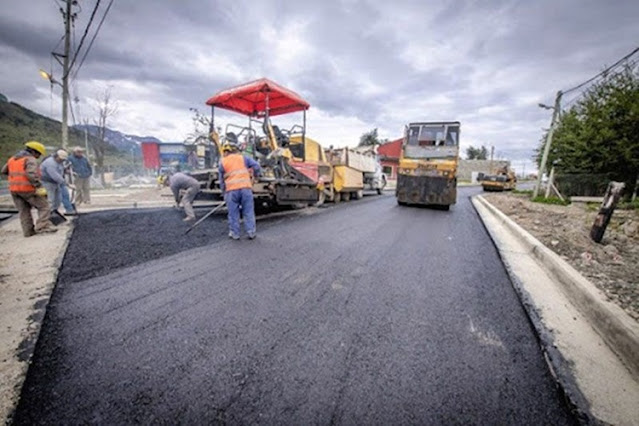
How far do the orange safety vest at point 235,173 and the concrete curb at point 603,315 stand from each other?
4.20 meters

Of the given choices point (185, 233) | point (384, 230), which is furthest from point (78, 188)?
point (384, 230)

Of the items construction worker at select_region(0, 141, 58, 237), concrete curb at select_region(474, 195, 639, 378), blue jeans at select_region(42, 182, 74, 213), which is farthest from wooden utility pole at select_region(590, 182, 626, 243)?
blue jeans at select_region(42, 182, 74, 213)

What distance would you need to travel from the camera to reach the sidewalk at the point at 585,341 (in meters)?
1.34

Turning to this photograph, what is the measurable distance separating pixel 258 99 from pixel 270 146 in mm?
1386

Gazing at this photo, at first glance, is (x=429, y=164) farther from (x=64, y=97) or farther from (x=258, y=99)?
(x=64, y=97)

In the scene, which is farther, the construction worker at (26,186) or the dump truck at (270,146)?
the dump truck at (270,146)

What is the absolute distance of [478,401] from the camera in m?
1.34

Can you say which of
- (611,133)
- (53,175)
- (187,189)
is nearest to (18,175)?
(53,175)

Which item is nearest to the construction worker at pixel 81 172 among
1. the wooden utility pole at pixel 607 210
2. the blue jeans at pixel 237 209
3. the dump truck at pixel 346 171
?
the blue jeans at pixel 237 209

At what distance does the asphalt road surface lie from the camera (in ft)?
4.17

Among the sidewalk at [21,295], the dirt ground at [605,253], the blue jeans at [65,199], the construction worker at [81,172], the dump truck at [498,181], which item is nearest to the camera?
the sidewalk at [21,295]

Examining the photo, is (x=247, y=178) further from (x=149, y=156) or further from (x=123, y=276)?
(x=149, y=156)

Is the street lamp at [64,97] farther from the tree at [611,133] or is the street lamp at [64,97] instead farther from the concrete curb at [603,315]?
the tree at [611,133]

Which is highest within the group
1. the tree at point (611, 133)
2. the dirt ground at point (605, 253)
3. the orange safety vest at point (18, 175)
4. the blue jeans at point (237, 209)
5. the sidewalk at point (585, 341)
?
the tree at point (611, 133)
